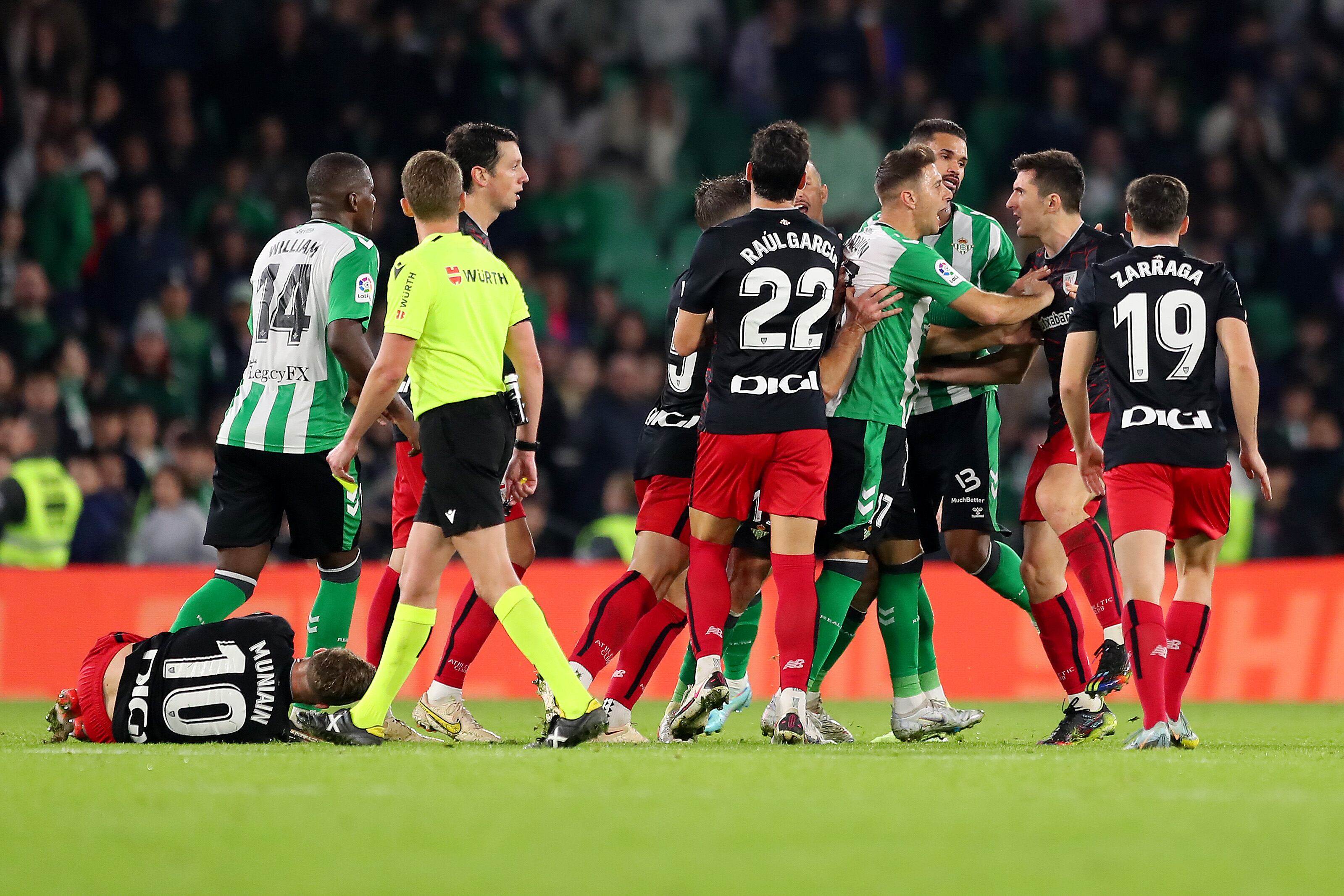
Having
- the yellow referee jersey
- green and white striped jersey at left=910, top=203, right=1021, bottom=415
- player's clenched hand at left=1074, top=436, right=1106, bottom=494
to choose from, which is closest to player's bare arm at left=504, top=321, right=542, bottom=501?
the yellow referee jersey

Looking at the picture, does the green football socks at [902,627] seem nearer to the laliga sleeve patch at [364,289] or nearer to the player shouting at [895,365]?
the player shouting at [895,365]

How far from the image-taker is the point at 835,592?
7145mm

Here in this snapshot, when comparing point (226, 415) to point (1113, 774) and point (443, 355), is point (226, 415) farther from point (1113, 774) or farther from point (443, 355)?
point (1113, 774)

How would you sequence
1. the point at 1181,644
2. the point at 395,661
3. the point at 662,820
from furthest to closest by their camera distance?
1. the point at 1181,644
2. the point at 395,661
3. the point at 662,820

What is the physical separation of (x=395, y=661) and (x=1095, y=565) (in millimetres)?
3194

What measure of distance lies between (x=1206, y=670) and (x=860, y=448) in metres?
5.15

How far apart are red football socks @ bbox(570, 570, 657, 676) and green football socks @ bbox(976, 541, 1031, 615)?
162 cm

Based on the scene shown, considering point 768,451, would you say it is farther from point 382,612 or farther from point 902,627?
point 382,612

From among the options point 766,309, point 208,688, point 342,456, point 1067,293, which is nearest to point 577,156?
point 1067,293

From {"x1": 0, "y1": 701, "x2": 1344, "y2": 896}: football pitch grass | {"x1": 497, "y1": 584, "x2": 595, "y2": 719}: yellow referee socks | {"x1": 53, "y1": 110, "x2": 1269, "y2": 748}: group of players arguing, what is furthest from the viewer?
{"x1": 53, "y1": 110, "x2": 1269, "y2": 748}: group of players arguing

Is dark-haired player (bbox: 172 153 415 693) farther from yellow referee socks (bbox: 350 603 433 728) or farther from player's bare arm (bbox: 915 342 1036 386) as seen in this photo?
player's bare arm (bbox: 915 342 1036 386)

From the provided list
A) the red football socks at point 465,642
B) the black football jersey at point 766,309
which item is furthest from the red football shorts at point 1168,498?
the red football socks at point 465,642

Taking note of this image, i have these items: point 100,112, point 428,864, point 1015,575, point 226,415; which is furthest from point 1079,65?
point 428,864

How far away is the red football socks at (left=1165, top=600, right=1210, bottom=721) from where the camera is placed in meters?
6.64
